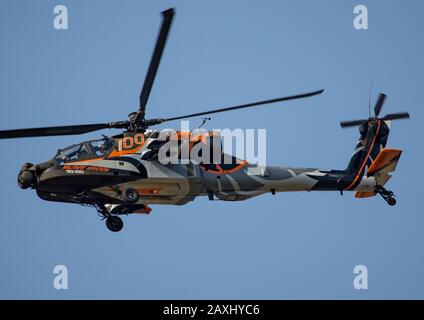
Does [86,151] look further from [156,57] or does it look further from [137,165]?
[156,57]

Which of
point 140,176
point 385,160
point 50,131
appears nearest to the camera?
point 50,131

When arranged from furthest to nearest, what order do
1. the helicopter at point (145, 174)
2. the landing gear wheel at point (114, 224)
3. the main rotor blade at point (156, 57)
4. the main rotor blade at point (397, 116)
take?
the main rotor blade at point (397, 116), the landing gear wheel at point (114, 224), the helicopter at point (145, 174), the main rotor blade at point (156, 57)

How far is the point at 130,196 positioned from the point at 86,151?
5.67 ft

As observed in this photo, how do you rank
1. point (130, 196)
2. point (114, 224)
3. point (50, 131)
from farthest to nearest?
point (114, 224) → point (130, 196) → point (50, 131)

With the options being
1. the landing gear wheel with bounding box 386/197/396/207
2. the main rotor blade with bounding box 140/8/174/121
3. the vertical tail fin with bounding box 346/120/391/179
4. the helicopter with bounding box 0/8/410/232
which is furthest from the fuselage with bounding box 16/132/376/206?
the vertical tail fin with bounding box 346/120/391/179

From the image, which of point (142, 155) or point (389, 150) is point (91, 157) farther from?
point (389, 150)

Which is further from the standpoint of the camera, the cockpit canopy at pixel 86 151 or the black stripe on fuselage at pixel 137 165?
the black stripe on fuselage at pixel 137 165

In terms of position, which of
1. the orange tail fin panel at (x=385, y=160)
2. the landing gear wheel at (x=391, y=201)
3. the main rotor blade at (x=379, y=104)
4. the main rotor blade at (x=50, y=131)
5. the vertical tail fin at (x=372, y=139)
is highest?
the main rotor blade at (x=379, y=104)

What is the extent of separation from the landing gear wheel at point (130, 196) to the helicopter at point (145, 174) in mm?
27

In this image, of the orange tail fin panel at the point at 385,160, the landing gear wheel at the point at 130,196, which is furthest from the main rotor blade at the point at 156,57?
the orange tail fin panel at the point at 385,160

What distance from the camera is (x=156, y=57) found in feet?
61.9

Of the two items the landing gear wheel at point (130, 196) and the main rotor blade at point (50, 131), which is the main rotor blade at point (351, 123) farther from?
the main rotor blade at point (50, 131)

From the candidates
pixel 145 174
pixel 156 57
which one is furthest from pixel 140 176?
pixel 156 57

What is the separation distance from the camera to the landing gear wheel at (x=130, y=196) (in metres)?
20.9
